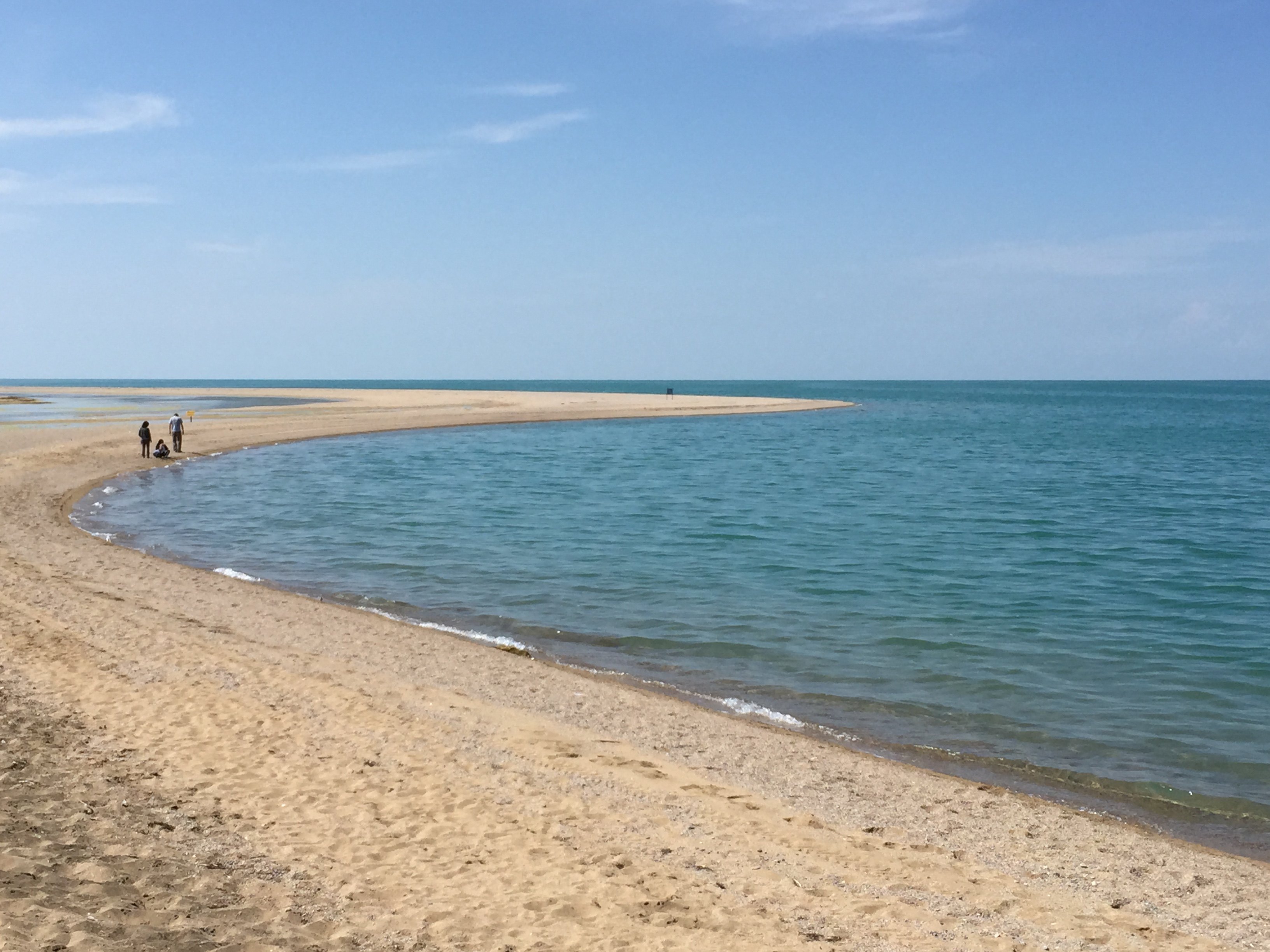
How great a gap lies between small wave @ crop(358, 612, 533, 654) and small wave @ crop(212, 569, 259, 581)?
347cm

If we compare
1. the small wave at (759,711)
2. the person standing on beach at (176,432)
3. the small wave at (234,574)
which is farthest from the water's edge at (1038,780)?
the person standing on beach at (176,432)

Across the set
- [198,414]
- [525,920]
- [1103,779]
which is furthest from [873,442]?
[525,920]

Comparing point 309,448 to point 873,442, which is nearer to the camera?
point 309,448

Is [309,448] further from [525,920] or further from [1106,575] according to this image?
[525,920]

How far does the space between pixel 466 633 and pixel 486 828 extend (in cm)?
831

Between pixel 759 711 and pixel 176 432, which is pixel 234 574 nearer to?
pixel 759 711

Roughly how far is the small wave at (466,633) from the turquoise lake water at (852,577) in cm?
21

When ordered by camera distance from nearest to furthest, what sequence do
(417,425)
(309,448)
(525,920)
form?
(525,920)
(309,448)
(417,425)

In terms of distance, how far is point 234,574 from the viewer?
67.2ft

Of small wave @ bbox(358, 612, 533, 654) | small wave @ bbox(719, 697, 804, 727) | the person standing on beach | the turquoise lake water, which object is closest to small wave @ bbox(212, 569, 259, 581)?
the turquoise lake water

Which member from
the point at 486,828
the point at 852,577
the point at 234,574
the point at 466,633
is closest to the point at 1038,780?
the point at 486,828

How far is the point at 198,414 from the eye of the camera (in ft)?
243

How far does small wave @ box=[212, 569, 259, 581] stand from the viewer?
20.0 meters

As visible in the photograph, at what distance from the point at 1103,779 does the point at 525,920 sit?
7248mm
